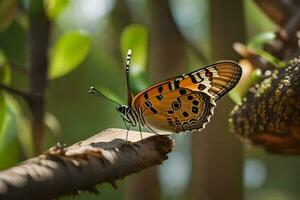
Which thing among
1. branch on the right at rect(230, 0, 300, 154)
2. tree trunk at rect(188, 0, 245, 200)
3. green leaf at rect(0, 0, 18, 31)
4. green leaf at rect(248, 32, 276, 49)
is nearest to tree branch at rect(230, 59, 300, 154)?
branch on the right at rect(230, 0, 300, 154)

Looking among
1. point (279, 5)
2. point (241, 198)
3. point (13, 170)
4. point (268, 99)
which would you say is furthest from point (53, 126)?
point (13, 170)

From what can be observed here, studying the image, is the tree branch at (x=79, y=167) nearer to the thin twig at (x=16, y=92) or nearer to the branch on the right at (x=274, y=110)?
the branch on the right at (x=274, y=110)

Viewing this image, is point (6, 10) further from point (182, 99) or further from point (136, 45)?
point (182, 99)

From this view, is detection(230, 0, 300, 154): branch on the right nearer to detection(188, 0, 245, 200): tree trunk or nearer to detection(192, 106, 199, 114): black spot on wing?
detection(192, 106, 199, 114): black spot on wing

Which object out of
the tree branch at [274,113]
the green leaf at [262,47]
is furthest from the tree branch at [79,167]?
the green leaf at [262,47]

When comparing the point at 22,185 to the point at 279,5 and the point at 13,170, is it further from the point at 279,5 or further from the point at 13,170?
the point at 279,5
